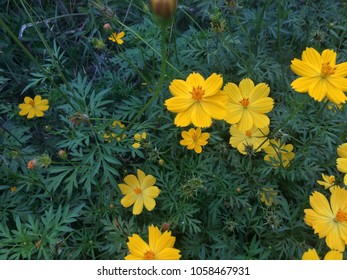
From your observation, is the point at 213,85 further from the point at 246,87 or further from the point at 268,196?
the point at 268,196

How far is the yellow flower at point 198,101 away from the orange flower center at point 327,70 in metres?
0.31

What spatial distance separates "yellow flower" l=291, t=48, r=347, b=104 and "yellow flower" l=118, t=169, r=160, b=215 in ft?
2.06

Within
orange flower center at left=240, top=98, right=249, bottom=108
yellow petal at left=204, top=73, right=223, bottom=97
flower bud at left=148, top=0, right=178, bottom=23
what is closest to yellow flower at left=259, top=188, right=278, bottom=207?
orange flower center at left=240, top=98, right=249, bottom=108

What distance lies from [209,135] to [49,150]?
0.78 meters

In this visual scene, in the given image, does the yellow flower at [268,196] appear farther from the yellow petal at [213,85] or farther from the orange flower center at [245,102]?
the yellow petal at [213,85]

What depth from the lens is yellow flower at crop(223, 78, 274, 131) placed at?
136 cm

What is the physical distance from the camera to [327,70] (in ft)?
4.16

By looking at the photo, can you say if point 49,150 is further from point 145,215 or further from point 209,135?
point 209,135

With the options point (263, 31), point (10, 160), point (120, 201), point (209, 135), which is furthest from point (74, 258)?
point (263, 31)

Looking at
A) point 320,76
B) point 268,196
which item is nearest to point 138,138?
point 268,196

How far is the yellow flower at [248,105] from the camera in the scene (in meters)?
1.36

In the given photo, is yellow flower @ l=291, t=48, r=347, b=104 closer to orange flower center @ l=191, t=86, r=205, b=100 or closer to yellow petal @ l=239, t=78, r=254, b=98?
yellow petal @ l=239, t=78, r=254, b=98

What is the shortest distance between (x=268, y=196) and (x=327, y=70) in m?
→ 0.51

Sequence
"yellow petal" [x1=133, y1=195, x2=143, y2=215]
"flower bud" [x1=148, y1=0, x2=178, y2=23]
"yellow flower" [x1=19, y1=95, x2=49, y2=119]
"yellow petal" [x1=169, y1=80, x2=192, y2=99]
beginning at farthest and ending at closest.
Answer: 1. "yellow flower" [x1=19, y1=95, x2=49, y2=119]
2. "yellow petal" [x1=133, y1=195, x2=143, y2=215]
3. "yellow petal" [x1=169, y1=80, x2=192, y2=99]
4. "flower bud" [x1=148, y1=0, x2=178, y2=23]
